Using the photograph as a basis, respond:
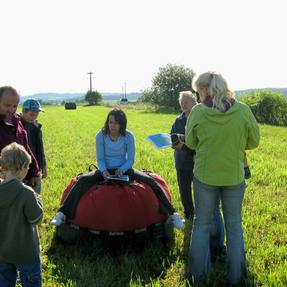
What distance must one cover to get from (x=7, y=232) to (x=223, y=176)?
2.23 m

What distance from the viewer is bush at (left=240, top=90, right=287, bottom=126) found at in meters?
36.6

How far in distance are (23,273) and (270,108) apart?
34.9 m

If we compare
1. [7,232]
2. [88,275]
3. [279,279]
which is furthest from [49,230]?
[279,279]

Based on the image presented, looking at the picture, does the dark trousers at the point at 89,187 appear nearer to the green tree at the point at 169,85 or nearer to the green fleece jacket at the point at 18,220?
the green fleece jacket at the point at 18,220

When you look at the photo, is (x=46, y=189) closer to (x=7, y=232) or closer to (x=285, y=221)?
(x=285, y=221)

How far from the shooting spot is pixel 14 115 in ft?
17.2

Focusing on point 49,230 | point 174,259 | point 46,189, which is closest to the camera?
point 174,259

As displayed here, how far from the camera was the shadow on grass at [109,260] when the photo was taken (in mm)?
5285

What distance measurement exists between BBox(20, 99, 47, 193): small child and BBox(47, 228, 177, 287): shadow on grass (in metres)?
1.08

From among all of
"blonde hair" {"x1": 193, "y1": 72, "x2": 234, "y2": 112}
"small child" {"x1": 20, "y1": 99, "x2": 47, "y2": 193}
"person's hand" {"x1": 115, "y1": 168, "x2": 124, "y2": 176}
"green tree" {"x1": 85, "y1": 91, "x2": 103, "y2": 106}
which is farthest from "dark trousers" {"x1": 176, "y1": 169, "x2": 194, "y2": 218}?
"green tree" {"x1": 85, "y1": 91, "x2": 103, "y2": 106}

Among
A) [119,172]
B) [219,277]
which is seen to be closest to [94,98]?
[119,172]

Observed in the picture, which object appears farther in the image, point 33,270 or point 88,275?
point 88,275

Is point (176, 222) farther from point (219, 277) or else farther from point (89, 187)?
point (89, 187)

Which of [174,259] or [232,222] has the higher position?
[232,222]
